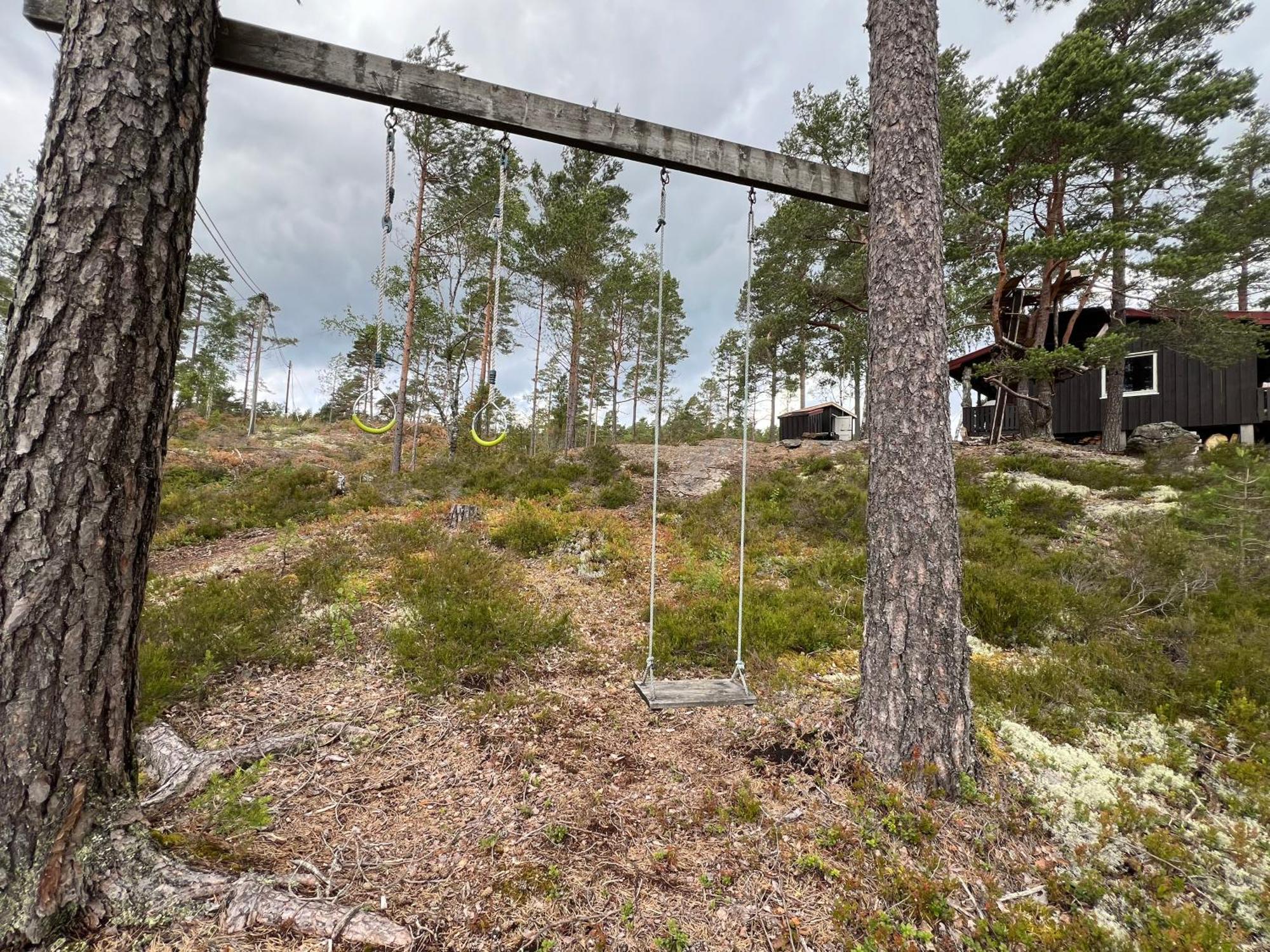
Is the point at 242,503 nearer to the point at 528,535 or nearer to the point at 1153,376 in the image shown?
the point at 528,535

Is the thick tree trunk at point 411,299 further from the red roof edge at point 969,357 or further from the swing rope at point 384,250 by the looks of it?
the red roof edge at point 969,357

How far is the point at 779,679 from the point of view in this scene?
3.72m

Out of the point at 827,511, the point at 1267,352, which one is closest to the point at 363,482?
the point at 827,511

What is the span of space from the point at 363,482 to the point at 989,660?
1207 cm

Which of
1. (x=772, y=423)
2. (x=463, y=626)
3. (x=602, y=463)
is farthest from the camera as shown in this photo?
(x=772, y=423)

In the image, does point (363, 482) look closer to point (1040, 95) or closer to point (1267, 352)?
point (1040, 95)

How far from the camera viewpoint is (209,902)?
1.77 metres

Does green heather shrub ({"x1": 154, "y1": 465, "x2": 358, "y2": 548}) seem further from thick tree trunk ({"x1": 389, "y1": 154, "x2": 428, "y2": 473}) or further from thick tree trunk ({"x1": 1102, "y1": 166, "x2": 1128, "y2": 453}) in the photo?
thick tree trunk ({"x1": 1102, "y1": 166, "x2": 1128, "y2": 453})

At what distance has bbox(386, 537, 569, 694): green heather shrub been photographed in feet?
12.5

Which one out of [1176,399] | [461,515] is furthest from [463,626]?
[1176,399]

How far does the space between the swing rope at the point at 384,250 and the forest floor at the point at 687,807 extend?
2070 millimetres

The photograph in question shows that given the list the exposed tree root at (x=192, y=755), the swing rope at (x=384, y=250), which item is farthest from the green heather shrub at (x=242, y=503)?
the exposed tree root at (x=192, y=755)

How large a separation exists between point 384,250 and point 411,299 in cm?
1058

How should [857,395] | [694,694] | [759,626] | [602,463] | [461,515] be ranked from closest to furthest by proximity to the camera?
[694,694]
[759,626]
[461,515]
[602,463]
[857,395]
